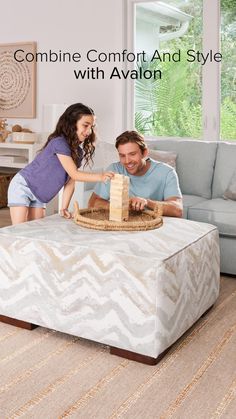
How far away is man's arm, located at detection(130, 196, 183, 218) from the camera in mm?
2842

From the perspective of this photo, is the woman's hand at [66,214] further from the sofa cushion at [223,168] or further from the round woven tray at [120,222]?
the sofa cushion at [223,168]

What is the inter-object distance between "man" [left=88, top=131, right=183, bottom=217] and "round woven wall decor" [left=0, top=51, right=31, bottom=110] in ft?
10.1

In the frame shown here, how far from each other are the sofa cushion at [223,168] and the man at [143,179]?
112 centimetres

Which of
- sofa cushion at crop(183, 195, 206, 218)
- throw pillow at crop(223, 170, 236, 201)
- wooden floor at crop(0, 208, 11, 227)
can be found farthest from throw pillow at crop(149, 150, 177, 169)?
wooden floor at crop(0, 208, 11, 227)

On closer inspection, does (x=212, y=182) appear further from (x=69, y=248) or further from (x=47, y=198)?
(x=69, y=248)

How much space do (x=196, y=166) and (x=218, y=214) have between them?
27.5 inches

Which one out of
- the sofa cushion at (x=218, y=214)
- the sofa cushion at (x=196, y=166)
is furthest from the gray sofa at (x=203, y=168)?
the sofa cushion at (x=218, y=214)

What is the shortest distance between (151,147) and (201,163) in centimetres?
45

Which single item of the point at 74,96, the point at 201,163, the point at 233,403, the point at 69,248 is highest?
the point at 74,96

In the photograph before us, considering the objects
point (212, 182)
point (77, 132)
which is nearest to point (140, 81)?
point (212, 182)

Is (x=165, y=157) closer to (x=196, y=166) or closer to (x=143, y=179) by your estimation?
(x=196, y=166)

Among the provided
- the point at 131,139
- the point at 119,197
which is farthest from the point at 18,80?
the point at 119,197

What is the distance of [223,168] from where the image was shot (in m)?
4.13

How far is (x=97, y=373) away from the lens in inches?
86.0
